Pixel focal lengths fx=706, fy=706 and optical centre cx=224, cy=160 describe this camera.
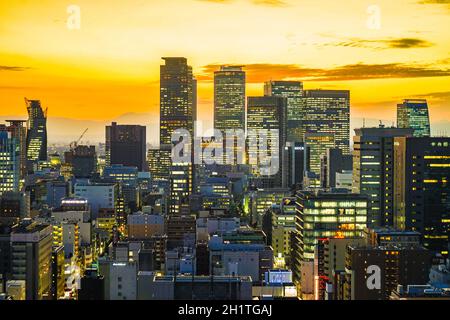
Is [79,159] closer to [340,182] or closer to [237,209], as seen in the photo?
[237,209]

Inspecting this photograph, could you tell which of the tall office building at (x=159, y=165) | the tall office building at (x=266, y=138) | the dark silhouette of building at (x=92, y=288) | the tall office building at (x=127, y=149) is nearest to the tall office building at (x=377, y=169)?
the dark silhouette of building at (x=92, y=288)

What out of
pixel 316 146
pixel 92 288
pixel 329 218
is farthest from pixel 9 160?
pixel 92 288

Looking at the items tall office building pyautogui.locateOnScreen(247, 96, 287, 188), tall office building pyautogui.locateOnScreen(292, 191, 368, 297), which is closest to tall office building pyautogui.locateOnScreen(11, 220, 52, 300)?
tall office building pyautogui.locateOnScreen(292, 191, 368, 297)

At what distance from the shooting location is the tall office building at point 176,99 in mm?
22203

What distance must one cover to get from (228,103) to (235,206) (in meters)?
5.50

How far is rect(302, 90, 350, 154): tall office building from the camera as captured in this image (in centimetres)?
2152

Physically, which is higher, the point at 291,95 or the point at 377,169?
the point at 291,95

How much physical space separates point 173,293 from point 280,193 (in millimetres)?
12361

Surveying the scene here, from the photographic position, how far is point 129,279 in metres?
7.68

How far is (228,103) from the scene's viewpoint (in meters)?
22.6

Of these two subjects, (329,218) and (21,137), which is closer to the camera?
(329,218)

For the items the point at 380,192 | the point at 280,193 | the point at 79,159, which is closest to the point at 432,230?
the point at 380,192

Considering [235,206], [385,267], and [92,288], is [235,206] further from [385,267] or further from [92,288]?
[92,288]
